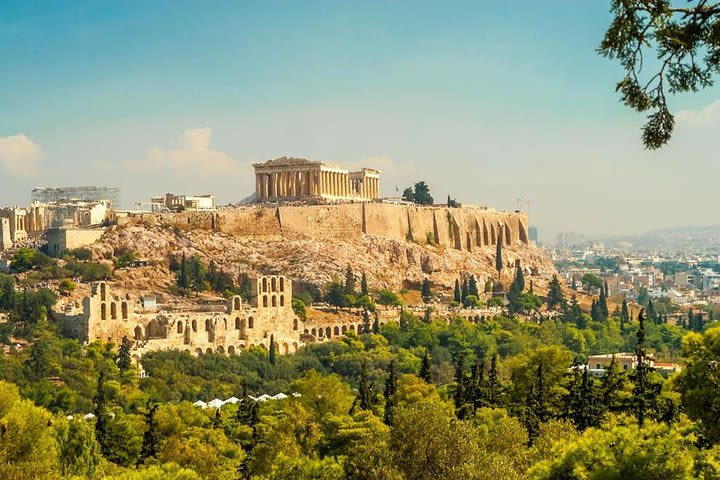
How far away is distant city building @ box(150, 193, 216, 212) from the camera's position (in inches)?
3830

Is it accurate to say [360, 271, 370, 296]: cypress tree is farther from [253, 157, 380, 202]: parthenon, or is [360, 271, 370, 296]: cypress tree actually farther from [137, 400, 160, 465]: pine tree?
[137, 400, 160, 465]: pine tree

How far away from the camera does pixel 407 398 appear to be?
4250cm

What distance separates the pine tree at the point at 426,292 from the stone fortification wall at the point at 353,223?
307 inches

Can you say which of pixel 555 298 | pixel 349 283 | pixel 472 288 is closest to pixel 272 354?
pixel 349 283

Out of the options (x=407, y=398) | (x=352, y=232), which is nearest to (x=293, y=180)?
(x=352, y=232)

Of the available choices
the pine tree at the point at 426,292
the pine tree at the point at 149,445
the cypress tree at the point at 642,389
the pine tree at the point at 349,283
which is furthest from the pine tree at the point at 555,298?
the pine tree at the point at 149,445

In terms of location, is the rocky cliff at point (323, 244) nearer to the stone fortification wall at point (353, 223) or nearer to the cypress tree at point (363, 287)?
the stone fortification wall at point (353, 223)

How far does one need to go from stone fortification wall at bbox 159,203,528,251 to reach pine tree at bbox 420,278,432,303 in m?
7.79

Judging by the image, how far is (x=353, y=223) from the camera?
327ft

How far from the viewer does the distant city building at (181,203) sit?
319 feet

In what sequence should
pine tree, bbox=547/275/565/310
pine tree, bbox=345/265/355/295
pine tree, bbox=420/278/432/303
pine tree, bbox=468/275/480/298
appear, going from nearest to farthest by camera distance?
pine tree, bbox=345/265/355/295, pine tree, bbox=420/278/432/303, pine tree, bbox=468/275/480/298, pine tree, bbox=547/275/565/310

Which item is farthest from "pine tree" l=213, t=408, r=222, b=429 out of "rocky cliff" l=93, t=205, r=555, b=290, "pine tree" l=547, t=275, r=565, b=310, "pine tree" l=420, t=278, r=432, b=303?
"pine tree" l=547, t=275, r=565, b=310

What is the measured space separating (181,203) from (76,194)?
37.6 feet

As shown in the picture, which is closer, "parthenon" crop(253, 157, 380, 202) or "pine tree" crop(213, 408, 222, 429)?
"pine tree" crop(213, 408, 222, 429)
